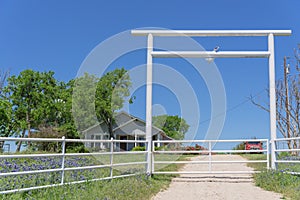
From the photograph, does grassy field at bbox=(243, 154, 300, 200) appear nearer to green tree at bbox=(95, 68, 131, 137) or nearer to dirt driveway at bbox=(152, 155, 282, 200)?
dirt driveway at bbox=(152, 155, 282, 200)

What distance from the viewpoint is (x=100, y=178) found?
27.1ft

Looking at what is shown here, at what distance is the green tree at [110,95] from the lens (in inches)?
1356

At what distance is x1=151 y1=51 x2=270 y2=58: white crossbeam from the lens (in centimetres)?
1144

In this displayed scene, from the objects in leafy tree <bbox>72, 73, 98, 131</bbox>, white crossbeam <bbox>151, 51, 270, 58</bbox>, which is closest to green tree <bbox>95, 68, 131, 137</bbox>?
leafy tree <bbox>72, 73, 98, 131</bbox>

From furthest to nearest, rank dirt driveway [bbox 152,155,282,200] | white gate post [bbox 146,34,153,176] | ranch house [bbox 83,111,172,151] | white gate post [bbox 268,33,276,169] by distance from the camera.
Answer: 1. ranch house [bbox 83,111,172,151]
2. white gate post [bbox 268,33,276,169]
3. white gate post [bbox 146,34,153,176]
4. dirt driveway [bbox 152,155,282,200]

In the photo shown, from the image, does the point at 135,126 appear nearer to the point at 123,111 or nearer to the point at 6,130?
the point at 123,111

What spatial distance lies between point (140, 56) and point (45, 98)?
25.3 m

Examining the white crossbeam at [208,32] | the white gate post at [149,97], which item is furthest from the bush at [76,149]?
the white crossbeam at [208,32]

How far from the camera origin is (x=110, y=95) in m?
36.0

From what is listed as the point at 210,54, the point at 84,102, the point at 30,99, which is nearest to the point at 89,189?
the point at 210,54

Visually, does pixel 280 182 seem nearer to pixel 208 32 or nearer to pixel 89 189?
pixel 208 32

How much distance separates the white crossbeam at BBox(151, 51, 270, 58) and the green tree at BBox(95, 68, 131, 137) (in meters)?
22.9

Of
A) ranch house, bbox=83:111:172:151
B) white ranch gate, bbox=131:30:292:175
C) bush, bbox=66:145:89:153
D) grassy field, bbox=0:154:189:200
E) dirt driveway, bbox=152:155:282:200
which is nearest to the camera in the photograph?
grassy field, bbox=0:154:189:200

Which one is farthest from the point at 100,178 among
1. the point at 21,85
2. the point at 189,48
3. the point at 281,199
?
the point at 21,85
